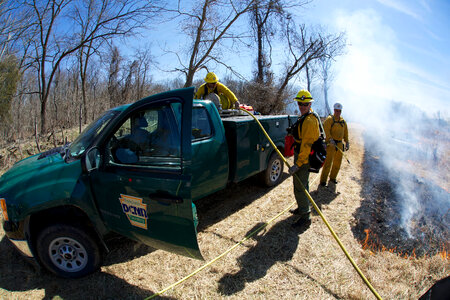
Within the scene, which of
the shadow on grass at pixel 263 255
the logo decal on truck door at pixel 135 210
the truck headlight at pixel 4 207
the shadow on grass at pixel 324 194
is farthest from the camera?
the shadow on grass at pixel 324 194

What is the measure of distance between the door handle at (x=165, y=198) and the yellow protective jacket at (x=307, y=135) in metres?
2.13

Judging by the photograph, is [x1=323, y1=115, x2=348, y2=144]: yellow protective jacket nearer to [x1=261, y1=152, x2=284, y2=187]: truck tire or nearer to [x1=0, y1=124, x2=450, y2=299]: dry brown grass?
[x1=261, y1=152, x2=284, y2=187]: truck tire

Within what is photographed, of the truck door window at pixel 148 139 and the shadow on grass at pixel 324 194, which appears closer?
the truck door window at pixel 148 139

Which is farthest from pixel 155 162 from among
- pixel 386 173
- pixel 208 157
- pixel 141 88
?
pixel 141 88

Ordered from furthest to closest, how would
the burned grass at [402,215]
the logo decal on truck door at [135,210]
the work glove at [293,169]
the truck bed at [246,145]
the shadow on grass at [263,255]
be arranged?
the truck bed at [246,145], the burned grass at [402,215], the work glove at [293,169], the shadow on grass at [263,255], the logo decal on truck door at [135,210]

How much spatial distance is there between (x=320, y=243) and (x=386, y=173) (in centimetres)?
577

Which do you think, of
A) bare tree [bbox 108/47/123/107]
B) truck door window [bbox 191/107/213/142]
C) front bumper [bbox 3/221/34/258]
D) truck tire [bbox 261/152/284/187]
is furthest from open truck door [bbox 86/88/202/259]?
bare tree [bbox 108/47/123/107]

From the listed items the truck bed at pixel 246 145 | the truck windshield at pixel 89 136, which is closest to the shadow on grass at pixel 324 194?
the truck bed at pixel 246 145

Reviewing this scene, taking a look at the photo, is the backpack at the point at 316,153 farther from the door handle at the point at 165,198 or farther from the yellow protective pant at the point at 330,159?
the door handle at the point at 165,198

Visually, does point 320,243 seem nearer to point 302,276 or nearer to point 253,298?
point 302,276

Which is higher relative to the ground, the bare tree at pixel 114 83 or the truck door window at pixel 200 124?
the bare tree at pixel 114 83

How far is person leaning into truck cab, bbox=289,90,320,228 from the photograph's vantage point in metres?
3.53

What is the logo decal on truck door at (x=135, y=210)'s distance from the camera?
240 centimetres

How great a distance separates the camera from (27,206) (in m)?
2.49
